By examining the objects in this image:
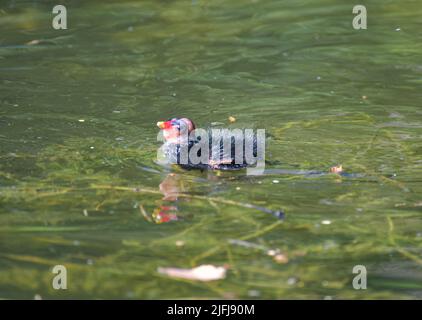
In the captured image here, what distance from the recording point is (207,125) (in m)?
6.89

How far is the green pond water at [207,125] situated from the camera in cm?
443

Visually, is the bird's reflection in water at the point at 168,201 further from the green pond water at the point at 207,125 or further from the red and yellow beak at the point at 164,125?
the red and yellow beak at the point at 164,125

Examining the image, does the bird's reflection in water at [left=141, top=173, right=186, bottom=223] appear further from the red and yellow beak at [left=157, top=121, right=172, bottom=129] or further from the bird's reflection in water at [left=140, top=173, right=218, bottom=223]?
the red and yellow beak at [left=157, top=121, right=172, bottom=129]

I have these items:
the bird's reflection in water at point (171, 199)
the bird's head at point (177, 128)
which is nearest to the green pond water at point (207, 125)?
the bird's reflection in water at point (171, 199)

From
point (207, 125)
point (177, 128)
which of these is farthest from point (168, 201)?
point (207, 125)

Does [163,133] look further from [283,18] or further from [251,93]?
[283,18]

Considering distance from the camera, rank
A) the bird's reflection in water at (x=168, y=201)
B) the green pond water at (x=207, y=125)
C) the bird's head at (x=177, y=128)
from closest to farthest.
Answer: the green pond water at (x=207, y=125)
the bird's reflection in water at (x=168, y=201)
the bird's head at (x=177, y=128)

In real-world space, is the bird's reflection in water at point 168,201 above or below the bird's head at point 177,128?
below

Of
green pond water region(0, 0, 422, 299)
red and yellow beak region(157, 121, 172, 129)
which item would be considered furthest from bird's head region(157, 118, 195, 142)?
green pond water region(0, 0, 422, 299)

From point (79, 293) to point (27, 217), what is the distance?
1058mm

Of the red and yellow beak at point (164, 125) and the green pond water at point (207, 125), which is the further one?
the red and yellow beak at point (164, 125)

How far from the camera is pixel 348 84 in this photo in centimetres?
788

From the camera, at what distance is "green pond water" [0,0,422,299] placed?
174 inches

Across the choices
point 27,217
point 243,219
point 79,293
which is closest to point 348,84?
point 243,219
